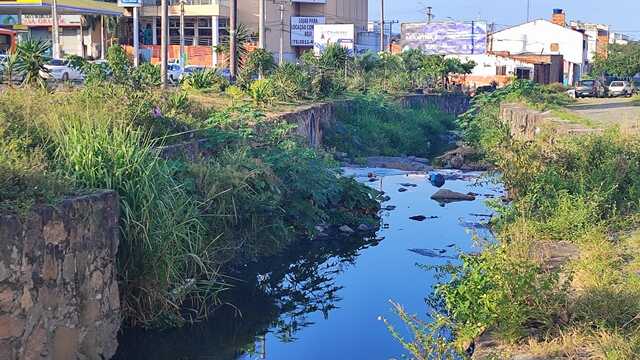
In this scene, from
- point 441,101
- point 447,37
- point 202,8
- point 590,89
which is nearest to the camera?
point 441,101

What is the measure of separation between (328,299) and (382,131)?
2123cm

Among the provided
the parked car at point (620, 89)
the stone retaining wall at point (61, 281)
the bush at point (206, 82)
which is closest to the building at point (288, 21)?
the parked car at point (620, 89)

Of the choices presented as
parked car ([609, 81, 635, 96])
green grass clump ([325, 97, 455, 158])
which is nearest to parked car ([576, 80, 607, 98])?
parked car ([609, 81, 635, 96])

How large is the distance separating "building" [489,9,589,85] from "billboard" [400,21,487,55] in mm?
7261

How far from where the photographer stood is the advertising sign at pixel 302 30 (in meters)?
69.1

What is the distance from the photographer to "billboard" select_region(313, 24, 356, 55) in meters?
61.3

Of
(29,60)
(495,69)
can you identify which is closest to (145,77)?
(29,60)

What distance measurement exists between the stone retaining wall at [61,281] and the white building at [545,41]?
225 feet

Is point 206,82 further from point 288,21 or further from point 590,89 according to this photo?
point 288,21

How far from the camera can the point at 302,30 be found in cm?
6950

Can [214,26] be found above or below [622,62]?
above

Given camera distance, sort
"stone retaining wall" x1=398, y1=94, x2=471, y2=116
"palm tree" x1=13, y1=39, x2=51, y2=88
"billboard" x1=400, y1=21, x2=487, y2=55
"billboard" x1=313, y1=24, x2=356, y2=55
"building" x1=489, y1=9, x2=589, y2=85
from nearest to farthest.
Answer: "palm tree" x1=13, y1=39, x2=51, y2=88, "stone retaining wall" x1=398, y1=94, x2=471, y2=116, "billboard" x1=313, y1=24, x2=356, y2=55, "billboard" x1=400, y1=21, x2=487, y2=55, "building" x1=489, y1=9, x2=589, y2=85

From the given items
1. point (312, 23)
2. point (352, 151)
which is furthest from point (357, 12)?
point (352, 151)

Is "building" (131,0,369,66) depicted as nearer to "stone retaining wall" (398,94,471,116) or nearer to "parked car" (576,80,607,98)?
"stone retaining wall" (398,94,471,116)
